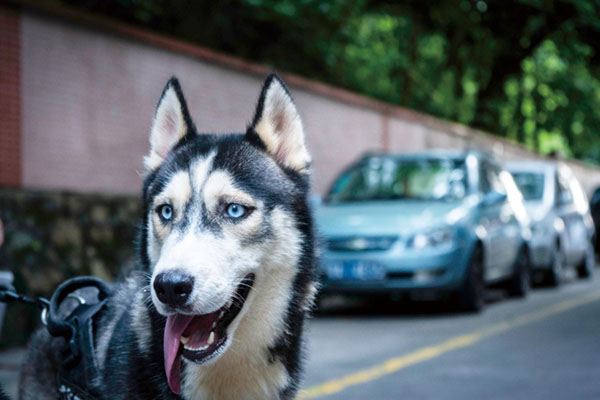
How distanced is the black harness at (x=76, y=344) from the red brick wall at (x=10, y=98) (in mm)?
7475

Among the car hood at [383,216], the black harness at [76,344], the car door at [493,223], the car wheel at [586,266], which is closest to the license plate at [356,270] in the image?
the car hood at [383,216]

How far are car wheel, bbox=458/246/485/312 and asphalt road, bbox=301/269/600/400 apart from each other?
0.50 ft

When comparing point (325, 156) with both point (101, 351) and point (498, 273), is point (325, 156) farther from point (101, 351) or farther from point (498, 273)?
point (101, 351)

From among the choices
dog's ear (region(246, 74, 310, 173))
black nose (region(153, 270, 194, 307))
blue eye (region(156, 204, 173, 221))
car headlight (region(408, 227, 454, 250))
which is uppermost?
dog's ear (region(246, 74, 310, 173))

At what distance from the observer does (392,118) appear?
23.0 m

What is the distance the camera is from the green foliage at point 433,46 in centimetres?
1675

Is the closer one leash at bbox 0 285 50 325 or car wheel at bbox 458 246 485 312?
leash at bbox 0 285 50 325

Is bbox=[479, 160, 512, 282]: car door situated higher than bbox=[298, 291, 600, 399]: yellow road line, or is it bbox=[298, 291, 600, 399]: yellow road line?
bbox=[479, 160, 512, 282]: car door

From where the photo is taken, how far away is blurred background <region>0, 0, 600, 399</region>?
9.55m

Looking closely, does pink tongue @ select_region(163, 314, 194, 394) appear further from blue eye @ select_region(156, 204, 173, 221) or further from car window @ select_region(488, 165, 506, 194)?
car window @ select_region(488, 165, 506, 194)

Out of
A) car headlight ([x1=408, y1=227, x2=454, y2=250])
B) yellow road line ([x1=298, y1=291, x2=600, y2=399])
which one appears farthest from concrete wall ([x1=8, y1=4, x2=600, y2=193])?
yellow road line ([x1=298, y1=291, x2=600, y2=399])

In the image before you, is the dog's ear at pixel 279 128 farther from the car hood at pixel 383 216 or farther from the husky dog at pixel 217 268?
the car hood at pixel 383 216

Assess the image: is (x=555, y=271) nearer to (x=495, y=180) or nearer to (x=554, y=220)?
(x=554, y=220)

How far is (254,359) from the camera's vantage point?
11.0ft
